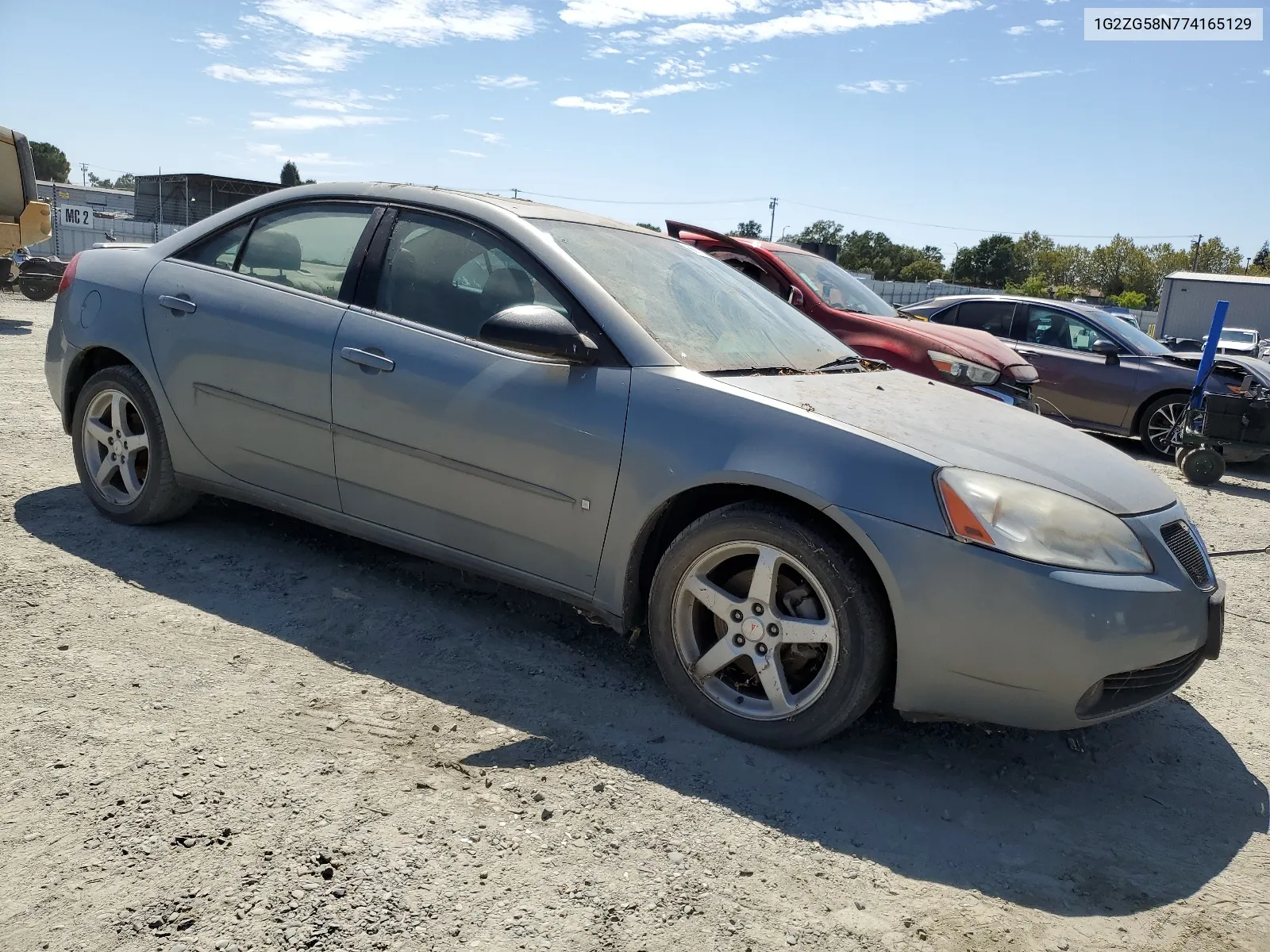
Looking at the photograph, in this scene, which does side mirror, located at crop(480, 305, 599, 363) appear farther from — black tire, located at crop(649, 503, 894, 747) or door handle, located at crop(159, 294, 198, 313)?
door handle, located at crop(159, 294, 198, 313)

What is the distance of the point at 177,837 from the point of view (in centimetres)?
234

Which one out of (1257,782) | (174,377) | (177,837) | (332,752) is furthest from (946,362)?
(177,837)

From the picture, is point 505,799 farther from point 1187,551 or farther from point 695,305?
point 1187,551

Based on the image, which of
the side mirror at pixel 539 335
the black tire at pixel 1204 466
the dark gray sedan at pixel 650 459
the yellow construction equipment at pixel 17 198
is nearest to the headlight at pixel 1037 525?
the dark gray sedan at pixel 650 459

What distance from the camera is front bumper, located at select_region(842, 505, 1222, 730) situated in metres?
2.68

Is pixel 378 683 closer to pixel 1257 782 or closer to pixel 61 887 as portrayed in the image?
pixel 61 887

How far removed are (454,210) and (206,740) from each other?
208 cm

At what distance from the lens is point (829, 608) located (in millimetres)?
2885

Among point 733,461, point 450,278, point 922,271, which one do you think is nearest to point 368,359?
point 450,278

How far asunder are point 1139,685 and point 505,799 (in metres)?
1.84

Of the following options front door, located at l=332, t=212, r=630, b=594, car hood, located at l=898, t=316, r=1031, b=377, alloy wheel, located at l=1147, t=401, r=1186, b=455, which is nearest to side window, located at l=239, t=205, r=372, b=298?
front door, located at l=332, t=212, r=630, b=594

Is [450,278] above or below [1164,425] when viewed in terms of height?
above

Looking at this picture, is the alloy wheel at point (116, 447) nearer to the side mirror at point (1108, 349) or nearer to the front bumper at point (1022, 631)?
the front bumper at point (1022, 631)

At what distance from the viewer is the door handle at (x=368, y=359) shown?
141 inches
